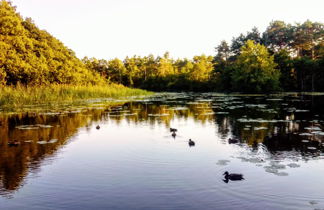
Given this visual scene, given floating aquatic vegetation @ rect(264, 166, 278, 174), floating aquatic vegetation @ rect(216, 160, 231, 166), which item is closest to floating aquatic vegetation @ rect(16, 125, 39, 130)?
floating aquatic vegetation @ rect(216, 160, 231, 166)

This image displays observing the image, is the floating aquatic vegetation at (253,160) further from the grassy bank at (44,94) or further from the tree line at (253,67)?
the tree line at (253,67)

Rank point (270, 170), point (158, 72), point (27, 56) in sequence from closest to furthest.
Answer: point (270, 170), point (27, 56), point (158, 72)

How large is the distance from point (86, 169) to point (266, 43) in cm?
5737

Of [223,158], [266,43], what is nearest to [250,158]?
[223,158]

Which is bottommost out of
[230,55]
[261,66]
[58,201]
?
[58,201]

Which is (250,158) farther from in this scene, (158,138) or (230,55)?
(230,55)

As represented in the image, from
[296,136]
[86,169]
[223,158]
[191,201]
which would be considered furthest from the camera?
[296,136]

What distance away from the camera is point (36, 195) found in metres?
4.70

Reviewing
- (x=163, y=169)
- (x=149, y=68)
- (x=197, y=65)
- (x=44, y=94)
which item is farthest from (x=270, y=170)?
(x=149, y=68)

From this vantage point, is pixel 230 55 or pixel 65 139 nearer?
pixel 65 139

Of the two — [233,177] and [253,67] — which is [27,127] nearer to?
[233,177]

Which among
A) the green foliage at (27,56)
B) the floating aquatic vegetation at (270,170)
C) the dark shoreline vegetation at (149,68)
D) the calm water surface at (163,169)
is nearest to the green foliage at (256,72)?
the dark shoreline vegetation at (149,68)

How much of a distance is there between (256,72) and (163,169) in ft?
139

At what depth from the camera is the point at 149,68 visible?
86.8 m
